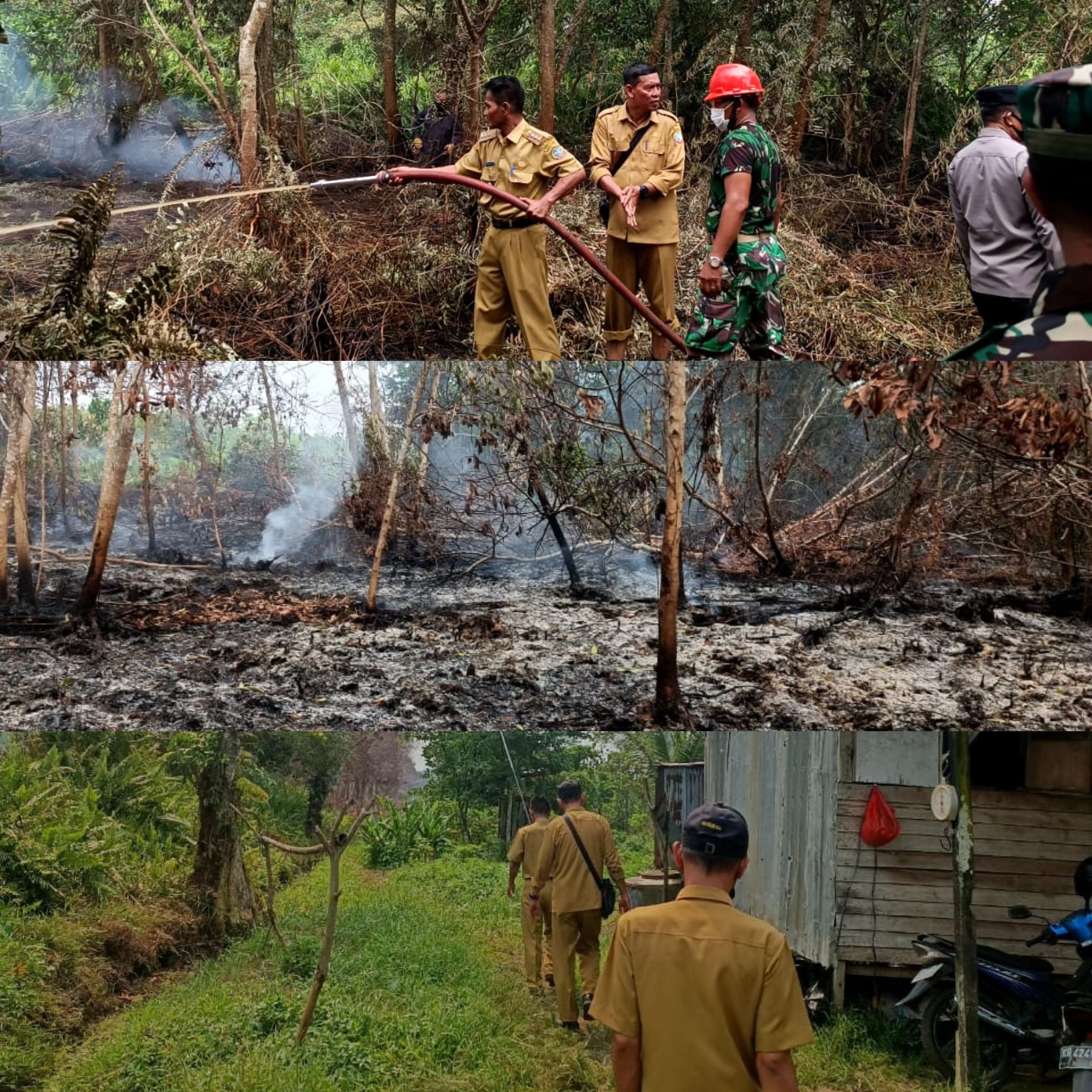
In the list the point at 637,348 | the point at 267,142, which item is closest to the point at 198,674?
the point at 637,348

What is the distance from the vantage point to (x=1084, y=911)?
439cm

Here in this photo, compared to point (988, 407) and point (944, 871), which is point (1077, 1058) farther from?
point (988, 407)

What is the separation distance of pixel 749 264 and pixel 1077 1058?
3267 mm

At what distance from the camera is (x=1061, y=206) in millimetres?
1907

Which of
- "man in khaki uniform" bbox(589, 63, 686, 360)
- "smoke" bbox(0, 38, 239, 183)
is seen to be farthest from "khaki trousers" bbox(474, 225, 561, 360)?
"smoke" bbox(0, 38, 239, 183)

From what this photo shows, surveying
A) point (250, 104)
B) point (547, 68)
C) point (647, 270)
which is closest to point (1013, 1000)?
point (647, 270)

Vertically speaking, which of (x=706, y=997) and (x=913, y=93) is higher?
(x=913, y=93)

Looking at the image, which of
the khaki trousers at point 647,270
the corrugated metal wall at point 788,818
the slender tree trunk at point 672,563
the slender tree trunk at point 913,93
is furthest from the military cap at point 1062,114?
the slender tree trunk at point 913,93

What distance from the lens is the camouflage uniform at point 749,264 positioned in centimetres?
547

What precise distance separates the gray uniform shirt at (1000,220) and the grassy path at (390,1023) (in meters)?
2.83

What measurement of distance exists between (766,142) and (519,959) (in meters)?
3.42

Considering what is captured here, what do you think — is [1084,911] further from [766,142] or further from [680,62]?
[680,62]

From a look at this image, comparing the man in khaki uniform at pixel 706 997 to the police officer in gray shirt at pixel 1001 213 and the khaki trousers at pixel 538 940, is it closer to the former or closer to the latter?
the khaki trousers at pixel 538 940

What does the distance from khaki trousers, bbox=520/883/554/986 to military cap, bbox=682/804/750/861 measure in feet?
4.13
